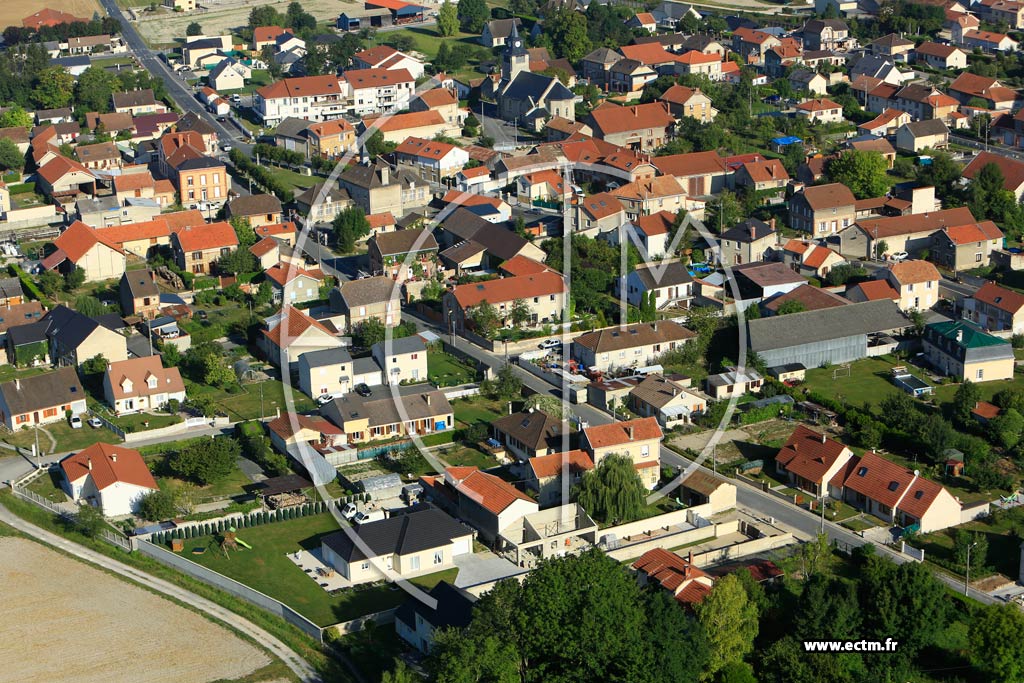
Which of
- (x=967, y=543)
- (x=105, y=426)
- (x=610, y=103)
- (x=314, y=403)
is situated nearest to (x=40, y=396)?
(x=105, y=426)

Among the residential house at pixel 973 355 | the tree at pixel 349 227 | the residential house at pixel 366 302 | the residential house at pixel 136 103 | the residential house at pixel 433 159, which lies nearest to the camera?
the residential house at pixel 973 355

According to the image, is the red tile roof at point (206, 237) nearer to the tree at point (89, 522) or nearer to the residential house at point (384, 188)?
the residential house at point (384, 188)

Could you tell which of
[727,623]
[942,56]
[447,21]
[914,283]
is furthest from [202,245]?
[942,56]

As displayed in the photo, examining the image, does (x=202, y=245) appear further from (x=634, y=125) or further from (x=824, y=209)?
(x=634, y=125)

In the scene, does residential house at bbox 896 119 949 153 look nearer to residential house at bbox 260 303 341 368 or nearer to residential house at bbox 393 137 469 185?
residential house at bbox 393 137 469 185

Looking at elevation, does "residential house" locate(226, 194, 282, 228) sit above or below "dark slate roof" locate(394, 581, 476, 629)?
above

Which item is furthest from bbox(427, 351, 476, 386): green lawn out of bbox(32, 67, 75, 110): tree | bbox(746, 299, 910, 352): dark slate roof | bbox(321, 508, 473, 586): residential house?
bbox(32, 67, 75, 110): tree

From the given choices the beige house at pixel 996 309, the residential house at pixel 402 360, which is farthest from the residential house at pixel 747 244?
the residential house at pixel 402 360
